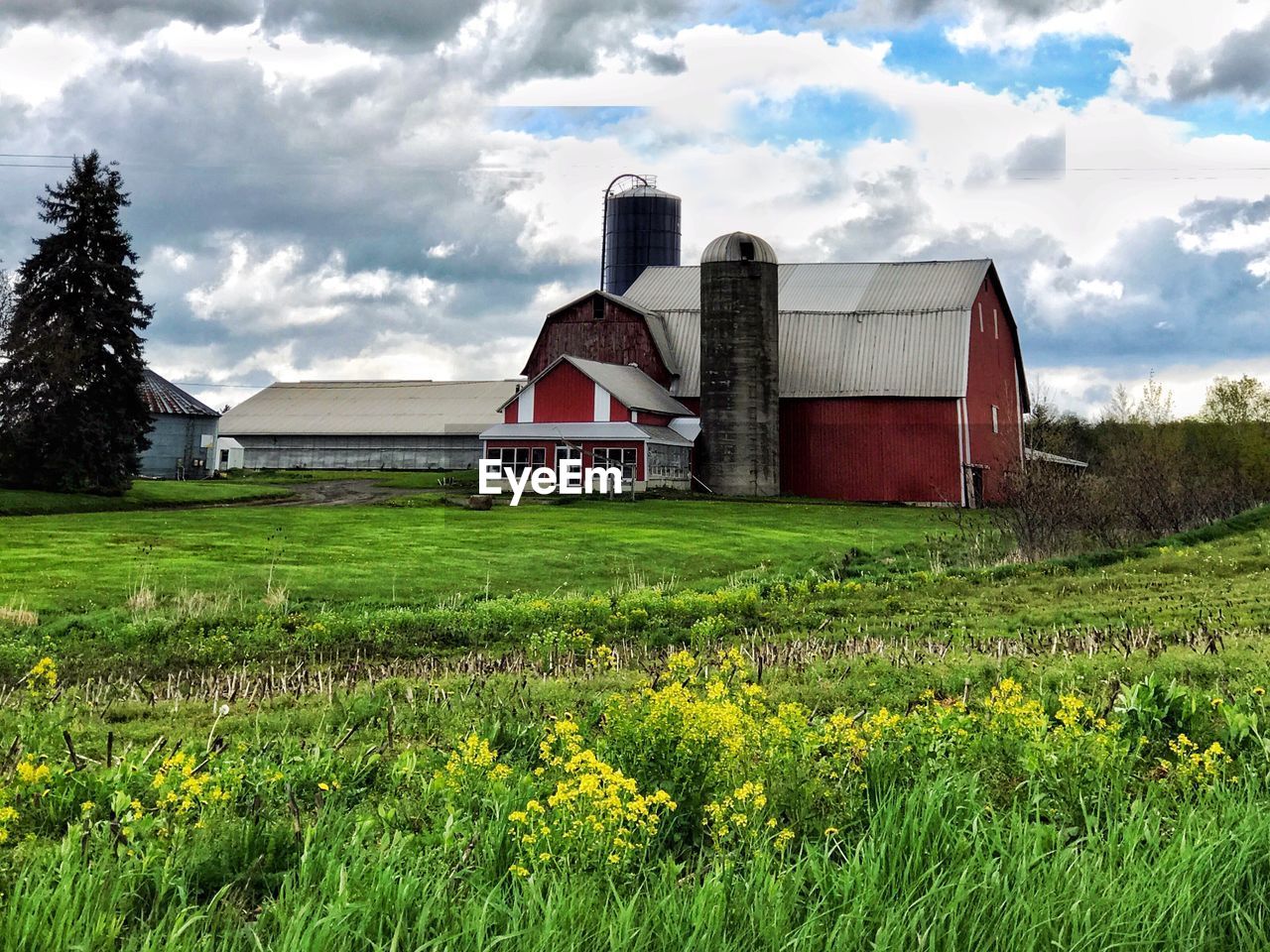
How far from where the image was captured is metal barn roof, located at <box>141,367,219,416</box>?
6119cm

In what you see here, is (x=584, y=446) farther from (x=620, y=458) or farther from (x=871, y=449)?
(x=871, y=449)

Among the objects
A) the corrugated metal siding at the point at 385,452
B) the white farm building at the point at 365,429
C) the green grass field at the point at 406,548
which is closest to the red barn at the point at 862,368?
the green grass field at the point at 406,548

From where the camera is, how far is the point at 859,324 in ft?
161

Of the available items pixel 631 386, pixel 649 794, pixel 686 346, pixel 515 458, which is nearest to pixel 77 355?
pixel 515 458

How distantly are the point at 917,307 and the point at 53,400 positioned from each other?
3380 centimetres

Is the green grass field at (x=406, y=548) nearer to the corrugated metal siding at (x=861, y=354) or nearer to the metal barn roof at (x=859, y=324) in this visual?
the corrugated metal siding at (x=861, y=354)

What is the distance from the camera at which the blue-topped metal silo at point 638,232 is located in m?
74.1

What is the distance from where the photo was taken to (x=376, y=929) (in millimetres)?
3646

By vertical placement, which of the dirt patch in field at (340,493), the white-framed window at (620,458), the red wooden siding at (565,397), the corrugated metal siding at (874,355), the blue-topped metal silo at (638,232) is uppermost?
the blue-topped metal silo at (638,232)

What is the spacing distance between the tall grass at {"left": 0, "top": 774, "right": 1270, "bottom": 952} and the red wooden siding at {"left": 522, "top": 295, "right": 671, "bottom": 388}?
45033 millimetres

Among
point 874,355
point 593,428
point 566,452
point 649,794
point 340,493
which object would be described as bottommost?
point 649,794

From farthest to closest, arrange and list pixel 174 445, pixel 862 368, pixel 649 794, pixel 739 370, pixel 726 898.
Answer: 1. pixel 174 445
2. pixel 862 368
3. pixel 739 370
4. pixel 649 794
5. pixel 726 898

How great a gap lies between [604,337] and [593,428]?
7630 millimetres

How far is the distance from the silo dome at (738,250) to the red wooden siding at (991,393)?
9.19m
